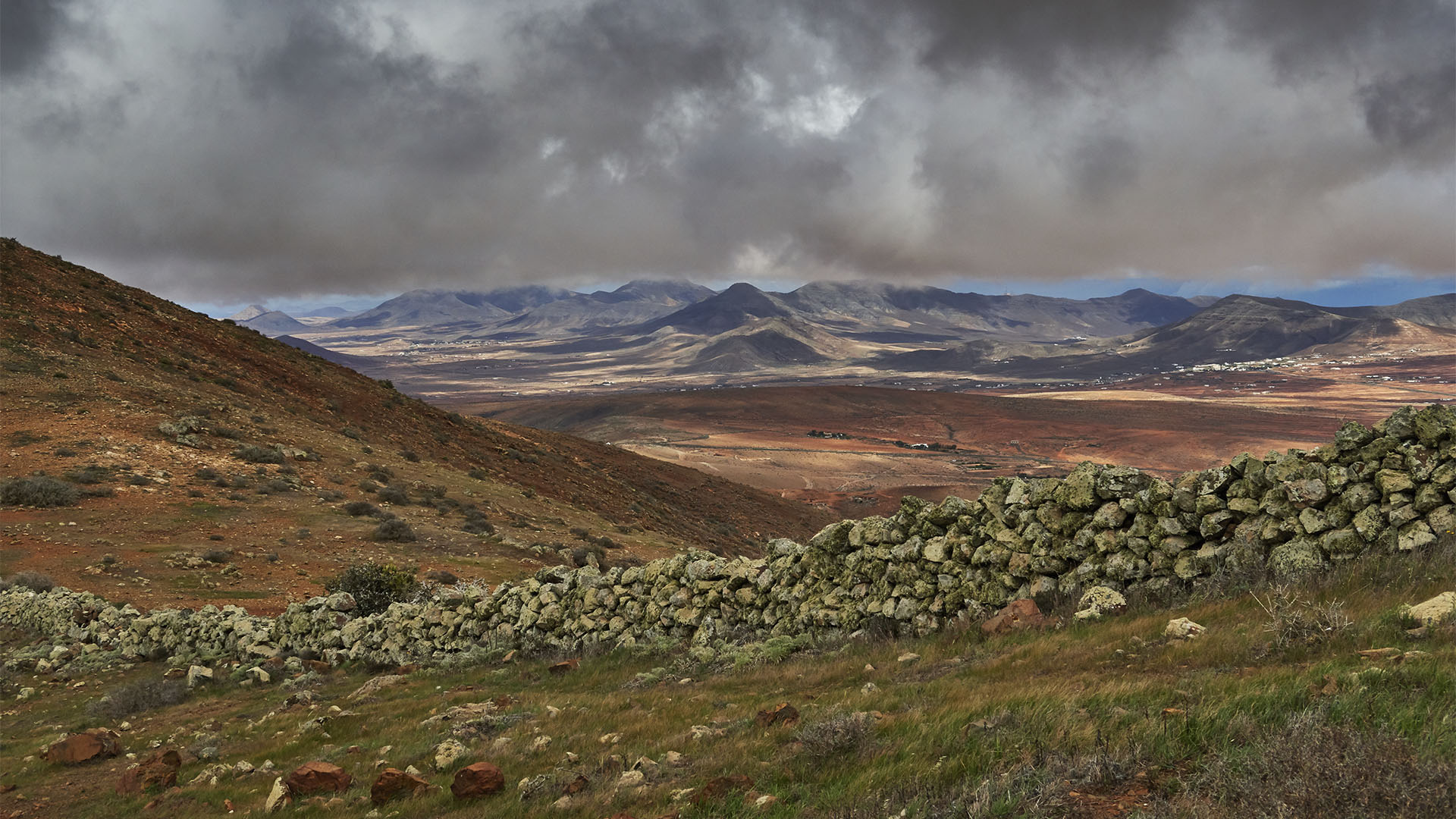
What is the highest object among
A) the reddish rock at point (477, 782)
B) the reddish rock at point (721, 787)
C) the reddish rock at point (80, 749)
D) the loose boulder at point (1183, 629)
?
the loose boulder at point (1183, 629)

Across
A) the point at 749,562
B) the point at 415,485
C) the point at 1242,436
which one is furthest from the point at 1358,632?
the point at 1242,436

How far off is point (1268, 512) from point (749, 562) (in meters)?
7.88

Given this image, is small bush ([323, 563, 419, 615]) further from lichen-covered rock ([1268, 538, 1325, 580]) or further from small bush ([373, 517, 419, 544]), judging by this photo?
lichen-covered rock ([1268, 538, 1325, 580])

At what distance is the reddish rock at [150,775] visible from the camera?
8.21 m

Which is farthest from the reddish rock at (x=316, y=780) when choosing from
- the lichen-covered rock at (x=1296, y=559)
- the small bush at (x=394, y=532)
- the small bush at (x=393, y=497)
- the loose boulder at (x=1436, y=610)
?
the small bush at (x=393, y=497)

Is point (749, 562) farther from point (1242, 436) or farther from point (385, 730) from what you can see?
point (1242, 436)

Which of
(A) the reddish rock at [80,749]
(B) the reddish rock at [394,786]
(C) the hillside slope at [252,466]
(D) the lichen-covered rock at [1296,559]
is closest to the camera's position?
(B) the reddish rock at [394,786]

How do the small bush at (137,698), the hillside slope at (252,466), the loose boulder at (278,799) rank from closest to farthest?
the loose boulder at (278,799), the small bush at (137,698), the hillside slope at (252,466)

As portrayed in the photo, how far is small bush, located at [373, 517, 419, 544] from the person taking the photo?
69.0 feet

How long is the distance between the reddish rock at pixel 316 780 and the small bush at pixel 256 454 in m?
22.5

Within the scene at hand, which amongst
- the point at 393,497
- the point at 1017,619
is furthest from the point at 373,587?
the point at 1017,619

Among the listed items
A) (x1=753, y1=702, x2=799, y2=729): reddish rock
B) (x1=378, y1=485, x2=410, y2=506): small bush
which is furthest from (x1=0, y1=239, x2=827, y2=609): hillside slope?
(x1=753, y1=702, x2=799, y2=729): reddish rock

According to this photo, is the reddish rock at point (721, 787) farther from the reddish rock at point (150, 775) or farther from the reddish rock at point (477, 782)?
the reddish rock at point (150, 775)

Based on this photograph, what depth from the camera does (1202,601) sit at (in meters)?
8.39
